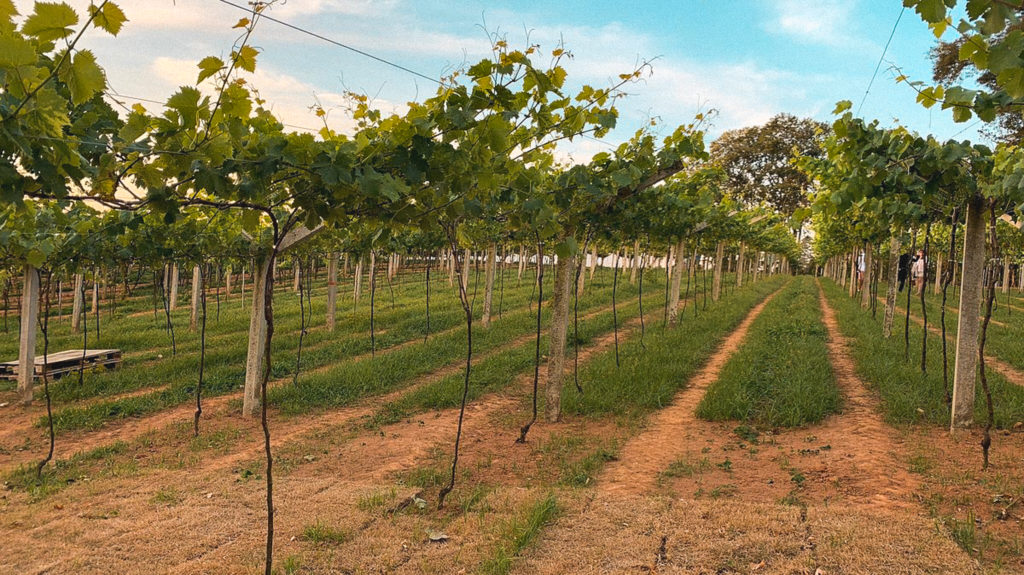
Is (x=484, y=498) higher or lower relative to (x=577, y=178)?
lower

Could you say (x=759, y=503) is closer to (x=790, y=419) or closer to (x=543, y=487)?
(x=543, y=487)

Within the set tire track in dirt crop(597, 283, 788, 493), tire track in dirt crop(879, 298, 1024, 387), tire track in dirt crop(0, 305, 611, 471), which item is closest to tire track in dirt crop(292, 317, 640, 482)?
tire track in dirt crop(0, 305, 611, 471)

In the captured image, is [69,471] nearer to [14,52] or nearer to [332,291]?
[14,52]

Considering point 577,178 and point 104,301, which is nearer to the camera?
point 577,178

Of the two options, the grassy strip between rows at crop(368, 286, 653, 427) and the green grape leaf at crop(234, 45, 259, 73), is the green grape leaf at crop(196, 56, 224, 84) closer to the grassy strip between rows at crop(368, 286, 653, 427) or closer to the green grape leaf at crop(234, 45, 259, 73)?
the green grape leaf at crop(234, 45, 259, 73)

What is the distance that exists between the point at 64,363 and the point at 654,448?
36.7 ft

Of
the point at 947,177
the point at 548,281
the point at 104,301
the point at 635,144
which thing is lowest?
the point at 104,301

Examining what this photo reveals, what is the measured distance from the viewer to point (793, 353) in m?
9.46

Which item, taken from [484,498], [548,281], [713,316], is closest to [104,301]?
[548,281]

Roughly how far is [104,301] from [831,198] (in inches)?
1152

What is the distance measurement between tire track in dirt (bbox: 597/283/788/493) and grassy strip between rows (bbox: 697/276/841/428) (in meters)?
0.32

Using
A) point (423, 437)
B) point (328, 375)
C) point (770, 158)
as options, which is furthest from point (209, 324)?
point (770, 158)

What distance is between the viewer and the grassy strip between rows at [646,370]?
7266mm

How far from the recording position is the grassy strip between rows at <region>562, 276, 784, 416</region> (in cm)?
727
